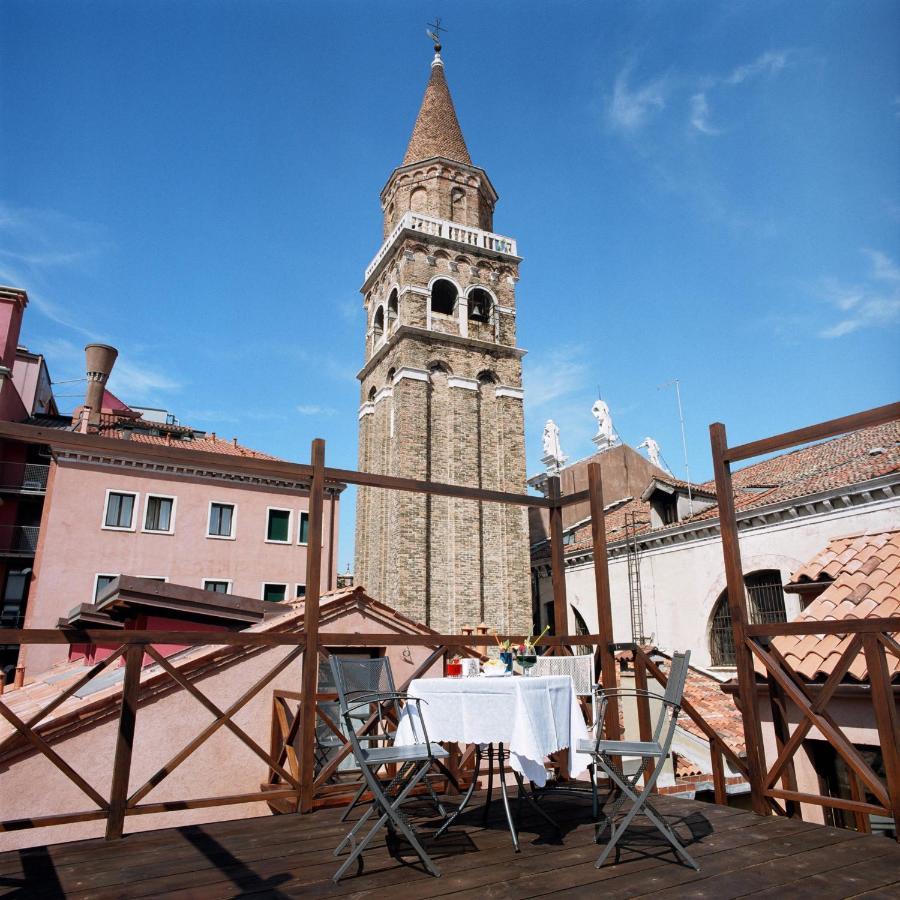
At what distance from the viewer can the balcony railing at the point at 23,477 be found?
25483 millimetres

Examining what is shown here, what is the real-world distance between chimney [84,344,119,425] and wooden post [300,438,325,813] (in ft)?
80.0

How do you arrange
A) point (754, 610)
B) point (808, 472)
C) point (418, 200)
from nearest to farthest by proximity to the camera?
point (754, 610) → point (808, 472) → point (418, 200)

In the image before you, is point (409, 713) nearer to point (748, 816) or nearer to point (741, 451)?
point (748, 816)

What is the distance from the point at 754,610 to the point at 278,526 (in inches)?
626

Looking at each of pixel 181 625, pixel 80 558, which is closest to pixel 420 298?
pixel 80 558

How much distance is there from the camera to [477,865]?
360 centimetres

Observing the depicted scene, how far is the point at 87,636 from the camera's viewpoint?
4.04 m

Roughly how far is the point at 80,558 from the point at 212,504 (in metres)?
4.34

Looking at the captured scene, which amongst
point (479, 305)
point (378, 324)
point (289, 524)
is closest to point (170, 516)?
point (289, 524)

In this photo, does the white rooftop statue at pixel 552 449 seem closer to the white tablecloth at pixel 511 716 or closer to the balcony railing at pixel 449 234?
the balcony railing at pixel 449 234

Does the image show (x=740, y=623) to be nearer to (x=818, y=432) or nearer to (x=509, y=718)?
(x=818, y=432)

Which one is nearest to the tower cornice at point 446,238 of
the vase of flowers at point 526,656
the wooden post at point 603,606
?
the wooden post at point 603,606

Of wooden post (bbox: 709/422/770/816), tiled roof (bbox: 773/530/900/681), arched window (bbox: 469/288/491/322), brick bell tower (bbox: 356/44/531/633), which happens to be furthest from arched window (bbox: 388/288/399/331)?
wooden post (bbox: 709/422/770/816)

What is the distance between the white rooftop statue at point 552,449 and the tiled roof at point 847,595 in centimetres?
2678
